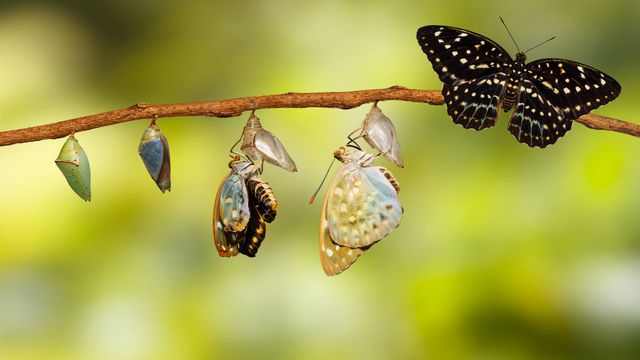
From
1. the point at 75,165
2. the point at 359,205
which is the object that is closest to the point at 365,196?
the point at 359,205

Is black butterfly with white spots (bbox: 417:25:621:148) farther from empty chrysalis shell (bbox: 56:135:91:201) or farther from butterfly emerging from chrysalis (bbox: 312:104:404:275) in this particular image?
empty chrysalis shell (bbox: 56:135:91:201)

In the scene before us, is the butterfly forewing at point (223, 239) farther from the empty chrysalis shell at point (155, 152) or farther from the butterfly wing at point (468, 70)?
the butterfly wing at point (468, 70)

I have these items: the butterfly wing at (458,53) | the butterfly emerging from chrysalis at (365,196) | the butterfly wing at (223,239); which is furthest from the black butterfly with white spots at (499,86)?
the butterfly wing at (223,239)

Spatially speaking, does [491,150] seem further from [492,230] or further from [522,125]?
[522,125]

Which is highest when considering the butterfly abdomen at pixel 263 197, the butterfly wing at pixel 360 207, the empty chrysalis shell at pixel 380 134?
the empty chrysalis shell at pixel 380 134

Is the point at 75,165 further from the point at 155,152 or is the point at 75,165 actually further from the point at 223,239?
the point at 223,239

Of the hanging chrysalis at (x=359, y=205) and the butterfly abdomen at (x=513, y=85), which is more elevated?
the butterfly abdomen at (x=513, y=85)
